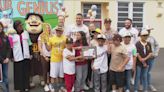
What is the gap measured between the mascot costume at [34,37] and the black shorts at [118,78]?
190cm

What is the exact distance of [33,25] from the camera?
29.0ft

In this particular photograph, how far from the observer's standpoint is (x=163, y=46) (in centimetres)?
1952

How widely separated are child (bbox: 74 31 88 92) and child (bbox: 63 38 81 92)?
0.11 meters

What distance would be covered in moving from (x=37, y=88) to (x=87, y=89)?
4.11ft

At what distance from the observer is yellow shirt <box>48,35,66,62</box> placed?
8.22m

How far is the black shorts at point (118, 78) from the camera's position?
821 cm

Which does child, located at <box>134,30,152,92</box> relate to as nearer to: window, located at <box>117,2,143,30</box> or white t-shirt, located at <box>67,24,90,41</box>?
white t-shirt, located at <box>67,24,90,41</box>

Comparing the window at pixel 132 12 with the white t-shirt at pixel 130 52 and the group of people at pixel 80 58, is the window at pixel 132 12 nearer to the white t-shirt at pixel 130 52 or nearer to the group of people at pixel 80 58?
the group of people at pixel 80 58

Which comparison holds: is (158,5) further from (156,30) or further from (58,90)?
(58,90)

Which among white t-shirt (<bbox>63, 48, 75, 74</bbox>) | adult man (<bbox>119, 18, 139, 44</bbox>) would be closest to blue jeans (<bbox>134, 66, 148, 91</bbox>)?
adult man (<bbox>119, 18, 139, 44</bbox>)

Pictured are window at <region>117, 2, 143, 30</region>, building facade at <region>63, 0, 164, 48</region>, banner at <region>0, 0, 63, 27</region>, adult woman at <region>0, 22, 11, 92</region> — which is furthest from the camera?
window at <region>117, 2, 143, 30</region>

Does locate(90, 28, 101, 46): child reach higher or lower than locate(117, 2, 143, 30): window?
lower

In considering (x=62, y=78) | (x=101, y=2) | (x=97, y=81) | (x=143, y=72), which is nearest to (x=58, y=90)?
(x=62, y=78)

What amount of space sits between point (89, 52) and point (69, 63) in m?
0.52
